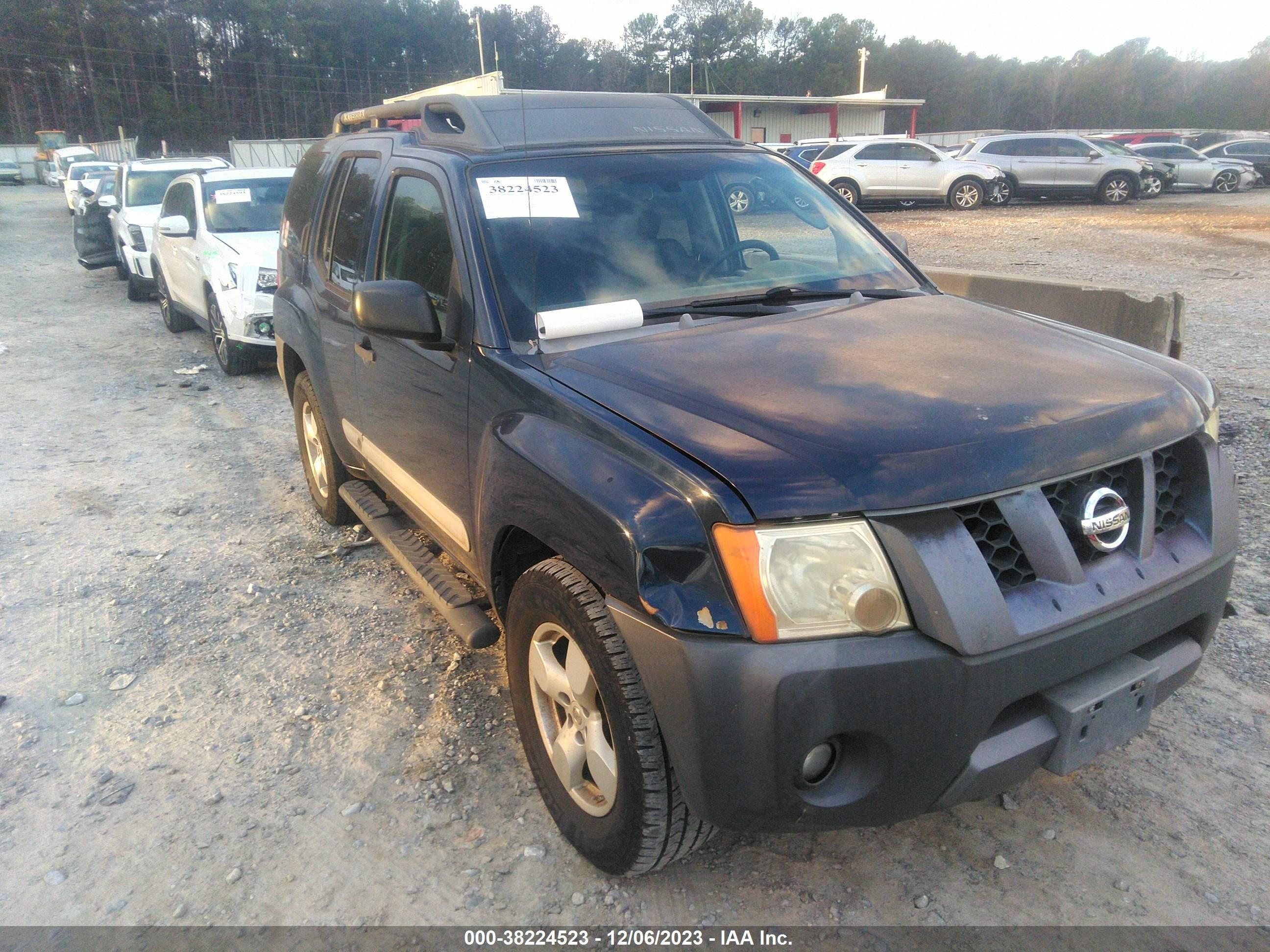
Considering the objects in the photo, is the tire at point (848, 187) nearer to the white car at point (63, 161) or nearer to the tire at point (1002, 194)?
the tire at point (1002, 194)

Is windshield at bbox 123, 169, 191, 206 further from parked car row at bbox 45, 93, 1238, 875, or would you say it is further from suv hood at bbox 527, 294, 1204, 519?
suv hood at bbox 527, 294, 1204, 519

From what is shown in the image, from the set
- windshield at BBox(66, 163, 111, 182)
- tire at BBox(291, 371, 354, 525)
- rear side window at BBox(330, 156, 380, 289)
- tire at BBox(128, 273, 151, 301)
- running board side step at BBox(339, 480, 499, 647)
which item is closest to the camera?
running board side step at BBox(339, 480, 499, 647)

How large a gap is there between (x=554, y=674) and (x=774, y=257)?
172cm

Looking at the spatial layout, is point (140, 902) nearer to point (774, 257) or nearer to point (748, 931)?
point (748, 931)

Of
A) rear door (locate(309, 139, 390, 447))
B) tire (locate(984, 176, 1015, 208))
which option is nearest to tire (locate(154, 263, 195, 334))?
rear door (locate(309, 139, 390, 447))

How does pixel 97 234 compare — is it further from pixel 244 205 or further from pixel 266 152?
pixel 266 152

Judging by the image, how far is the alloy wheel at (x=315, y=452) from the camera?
193 inches

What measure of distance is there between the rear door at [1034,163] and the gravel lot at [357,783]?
19.3m

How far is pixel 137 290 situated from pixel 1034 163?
64.8 feet

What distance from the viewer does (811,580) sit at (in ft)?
6.34

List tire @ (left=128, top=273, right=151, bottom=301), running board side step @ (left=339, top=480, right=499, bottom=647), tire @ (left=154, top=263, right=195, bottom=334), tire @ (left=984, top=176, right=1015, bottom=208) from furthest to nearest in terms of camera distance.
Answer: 1. tire @ (left=984, top=176, right=1015, bottom=208)
2. tire @ (left=128, top=273, right=151, bottom=301)
3. tire @ (left=154, top=263, right=195, bottom=334)
4. running board side step @ (left=339, top=480, right=499, bottom=647)

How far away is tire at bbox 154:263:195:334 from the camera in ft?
35.1

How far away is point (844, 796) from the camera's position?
201 cm

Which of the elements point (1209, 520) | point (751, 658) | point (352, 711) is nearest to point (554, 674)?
point (751, 658)
